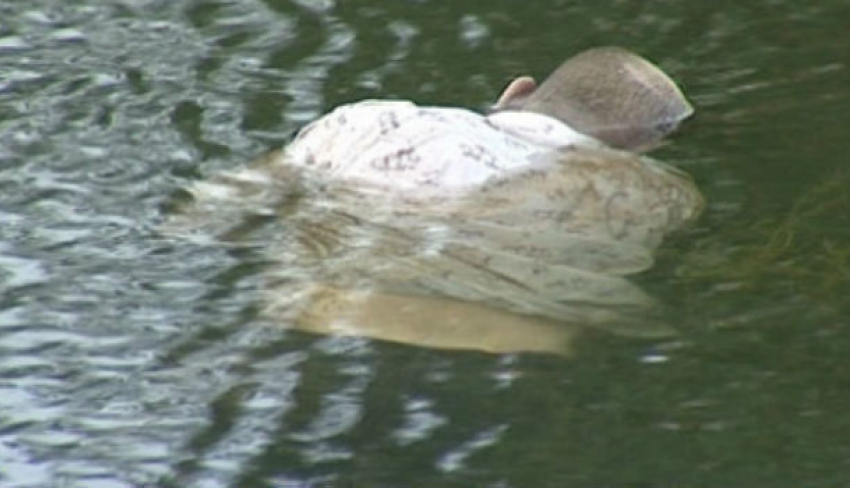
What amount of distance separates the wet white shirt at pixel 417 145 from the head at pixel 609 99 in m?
0.32

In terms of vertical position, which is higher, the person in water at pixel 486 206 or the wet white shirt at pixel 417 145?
the wet white shirt at pixel 417 145

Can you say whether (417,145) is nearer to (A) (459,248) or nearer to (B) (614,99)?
(A) (459,248)

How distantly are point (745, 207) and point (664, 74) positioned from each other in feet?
3.56

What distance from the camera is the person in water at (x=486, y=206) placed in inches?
227

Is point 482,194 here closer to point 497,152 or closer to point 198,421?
point 497,152

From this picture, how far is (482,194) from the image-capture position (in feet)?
21.1

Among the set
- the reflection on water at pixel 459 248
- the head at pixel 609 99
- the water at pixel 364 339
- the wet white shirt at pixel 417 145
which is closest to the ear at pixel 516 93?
the head at pixel 609 99

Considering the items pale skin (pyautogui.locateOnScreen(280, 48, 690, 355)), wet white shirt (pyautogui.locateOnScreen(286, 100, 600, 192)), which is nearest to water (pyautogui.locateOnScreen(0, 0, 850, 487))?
pale skin (pyautogui.locateOnScreen(280, 48, 690, 355))

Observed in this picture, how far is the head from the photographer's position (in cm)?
722

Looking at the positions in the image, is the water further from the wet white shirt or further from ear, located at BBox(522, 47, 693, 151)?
the wet white shirt

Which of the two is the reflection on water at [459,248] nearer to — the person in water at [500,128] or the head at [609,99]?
the person in water at [500,128]

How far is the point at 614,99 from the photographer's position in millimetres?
7324

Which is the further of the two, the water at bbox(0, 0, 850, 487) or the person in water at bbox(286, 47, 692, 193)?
the person in water at bbox(286, 47, 692, 193)

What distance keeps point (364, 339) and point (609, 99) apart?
1.90 metres
